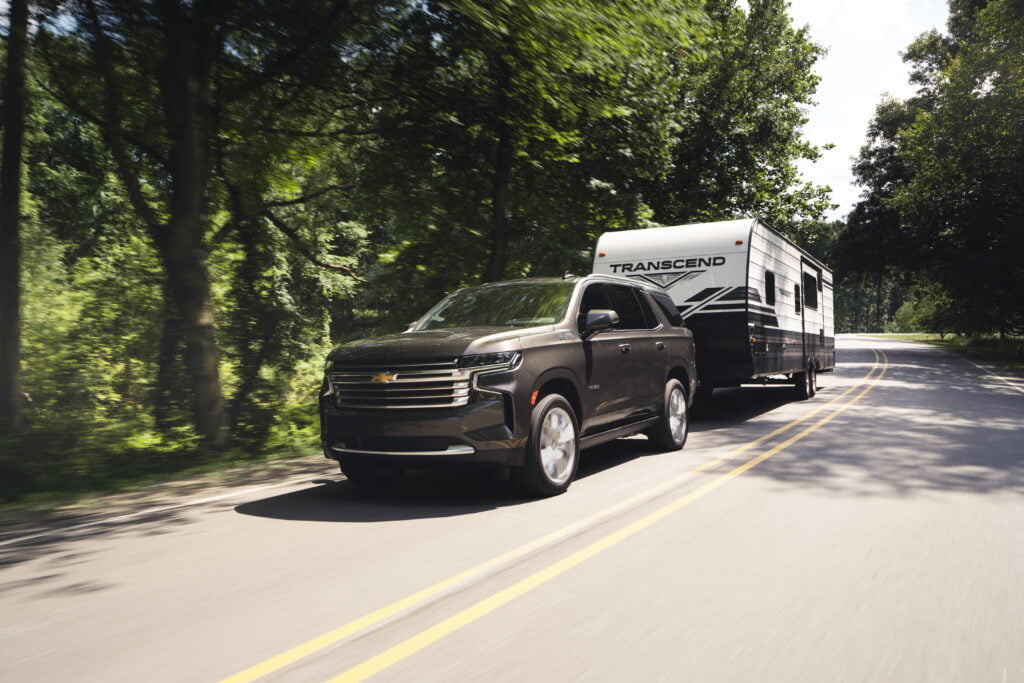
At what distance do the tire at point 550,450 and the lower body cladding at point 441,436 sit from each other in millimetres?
162

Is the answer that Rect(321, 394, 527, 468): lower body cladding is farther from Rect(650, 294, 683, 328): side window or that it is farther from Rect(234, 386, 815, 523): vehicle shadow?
Rect(650, 294, 683, 328): side window

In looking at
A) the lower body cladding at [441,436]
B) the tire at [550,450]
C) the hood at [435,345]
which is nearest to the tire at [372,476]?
the lower body cladding at [441,436]

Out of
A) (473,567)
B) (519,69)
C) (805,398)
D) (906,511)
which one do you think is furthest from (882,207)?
(473,567)

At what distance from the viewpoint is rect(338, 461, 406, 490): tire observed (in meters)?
7.33

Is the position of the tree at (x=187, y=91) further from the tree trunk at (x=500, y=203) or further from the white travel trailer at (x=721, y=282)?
the white travel trailer at (x=721, y=282)

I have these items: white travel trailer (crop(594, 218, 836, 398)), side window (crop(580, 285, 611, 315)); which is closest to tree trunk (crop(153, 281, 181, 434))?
side window (crop(580, 285, 611, 315))

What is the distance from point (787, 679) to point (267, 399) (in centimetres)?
1186

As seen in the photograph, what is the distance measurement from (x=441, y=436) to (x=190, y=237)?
18.2ft

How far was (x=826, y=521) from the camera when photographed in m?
5.94

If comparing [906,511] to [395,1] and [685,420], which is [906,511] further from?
[395,1]

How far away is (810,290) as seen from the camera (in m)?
17.2

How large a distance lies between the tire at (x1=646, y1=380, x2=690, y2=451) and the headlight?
3183 millimetres

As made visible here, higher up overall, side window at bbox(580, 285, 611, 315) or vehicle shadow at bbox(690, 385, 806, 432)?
side window at bbox(580, 285, 611, 315)

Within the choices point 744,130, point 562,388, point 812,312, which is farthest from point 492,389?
point 744,130
